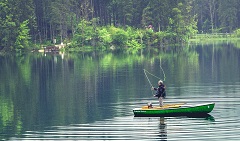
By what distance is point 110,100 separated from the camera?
2111 inches

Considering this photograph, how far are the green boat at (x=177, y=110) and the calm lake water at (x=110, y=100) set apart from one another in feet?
1.28

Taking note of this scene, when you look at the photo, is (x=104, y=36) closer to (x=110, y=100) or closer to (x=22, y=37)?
(x=22, y=37)

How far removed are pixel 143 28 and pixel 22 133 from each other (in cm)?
11595

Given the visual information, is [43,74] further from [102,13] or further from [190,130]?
[102,13]

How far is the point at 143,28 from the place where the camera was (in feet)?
508

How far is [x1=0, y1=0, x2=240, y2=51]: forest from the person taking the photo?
138 metres

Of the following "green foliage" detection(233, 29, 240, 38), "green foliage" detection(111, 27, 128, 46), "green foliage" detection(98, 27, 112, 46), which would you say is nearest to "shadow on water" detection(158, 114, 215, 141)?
"green foliage" detection(111, 27, 128, 46)

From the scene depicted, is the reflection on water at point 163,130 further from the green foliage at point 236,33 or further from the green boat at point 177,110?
the green foliage at point 236,33

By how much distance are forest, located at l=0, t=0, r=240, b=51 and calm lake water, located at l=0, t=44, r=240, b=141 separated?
4510 cm

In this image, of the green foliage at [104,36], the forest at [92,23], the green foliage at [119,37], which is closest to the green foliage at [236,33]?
the forest at [92,23]

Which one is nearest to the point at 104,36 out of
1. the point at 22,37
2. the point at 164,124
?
the point at 22,37

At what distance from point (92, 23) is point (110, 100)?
319 feet

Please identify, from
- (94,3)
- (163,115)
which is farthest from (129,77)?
(94,3)

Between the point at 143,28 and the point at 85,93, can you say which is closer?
the point at 85,93
